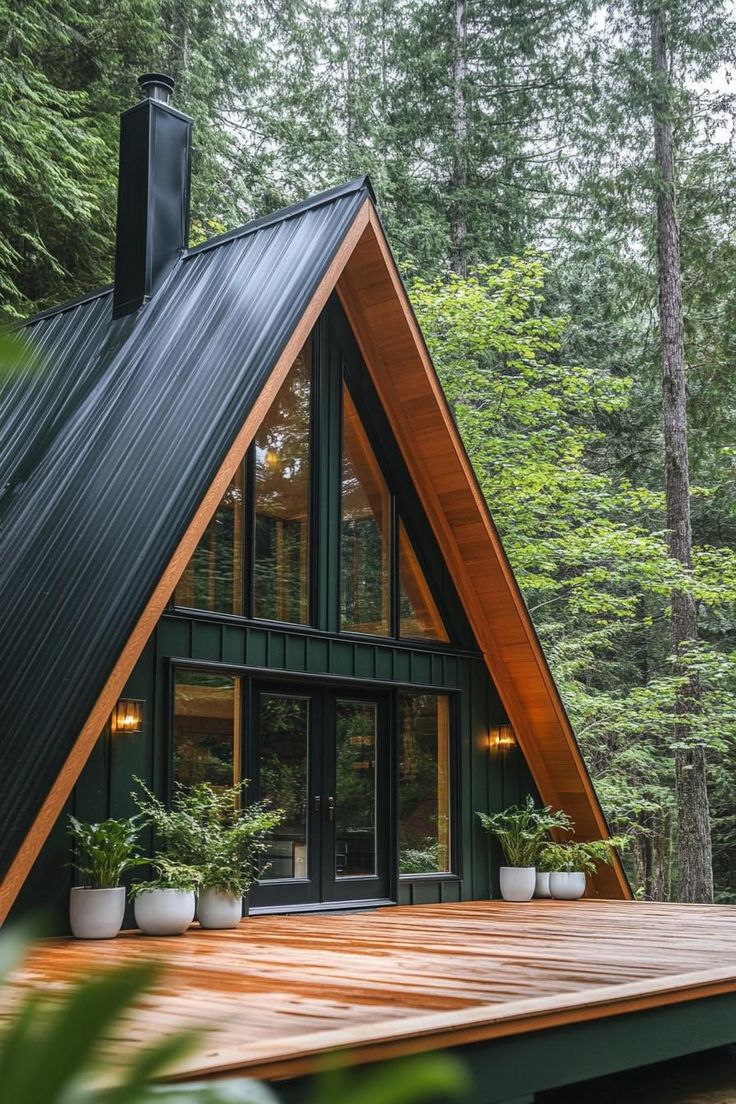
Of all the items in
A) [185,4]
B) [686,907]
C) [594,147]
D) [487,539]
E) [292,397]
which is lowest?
[686,907]

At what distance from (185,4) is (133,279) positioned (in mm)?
9028

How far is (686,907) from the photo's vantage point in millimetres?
9953

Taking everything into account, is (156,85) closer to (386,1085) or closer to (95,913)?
(95,913)

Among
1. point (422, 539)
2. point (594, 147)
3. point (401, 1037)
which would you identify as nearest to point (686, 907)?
point (422, 539)

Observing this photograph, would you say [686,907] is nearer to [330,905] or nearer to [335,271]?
[330,905]

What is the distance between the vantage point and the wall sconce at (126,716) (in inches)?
308

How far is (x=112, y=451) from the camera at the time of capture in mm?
8141

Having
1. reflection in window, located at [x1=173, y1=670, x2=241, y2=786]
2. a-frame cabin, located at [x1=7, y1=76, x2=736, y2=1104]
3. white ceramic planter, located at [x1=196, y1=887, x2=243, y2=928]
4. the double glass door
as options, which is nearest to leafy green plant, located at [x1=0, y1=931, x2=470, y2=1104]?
a-frame cabin, located at [x1=7, y1=76, x2=736, y2=1104]

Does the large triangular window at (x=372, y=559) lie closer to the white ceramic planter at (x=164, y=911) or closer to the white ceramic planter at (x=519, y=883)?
the white ceramic planter at (x=519, y=883)

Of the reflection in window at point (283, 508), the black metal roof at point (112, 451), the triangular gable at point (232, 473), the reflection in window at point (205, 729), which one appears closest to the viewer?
the triangular gable at point (232, 473)

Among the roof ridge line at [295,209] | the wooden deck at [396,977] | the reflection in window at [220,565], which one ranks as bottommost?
the wooden deck at [396,977]

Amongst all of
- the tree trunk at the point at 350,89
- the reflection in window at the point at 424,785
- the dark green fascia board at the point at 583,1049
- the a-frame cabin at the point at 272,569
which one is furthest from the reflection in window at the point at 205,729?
the tree trunk at the point at 350,89

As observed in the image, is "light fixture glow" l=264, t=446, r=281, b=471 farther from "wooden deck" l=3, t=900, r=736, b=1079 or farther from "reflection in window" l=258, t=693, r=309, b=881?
"wooden deck" l=3, t=900, r=736, b=1079

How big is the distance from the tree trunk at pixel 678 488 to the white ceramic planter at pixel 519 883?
423cm
